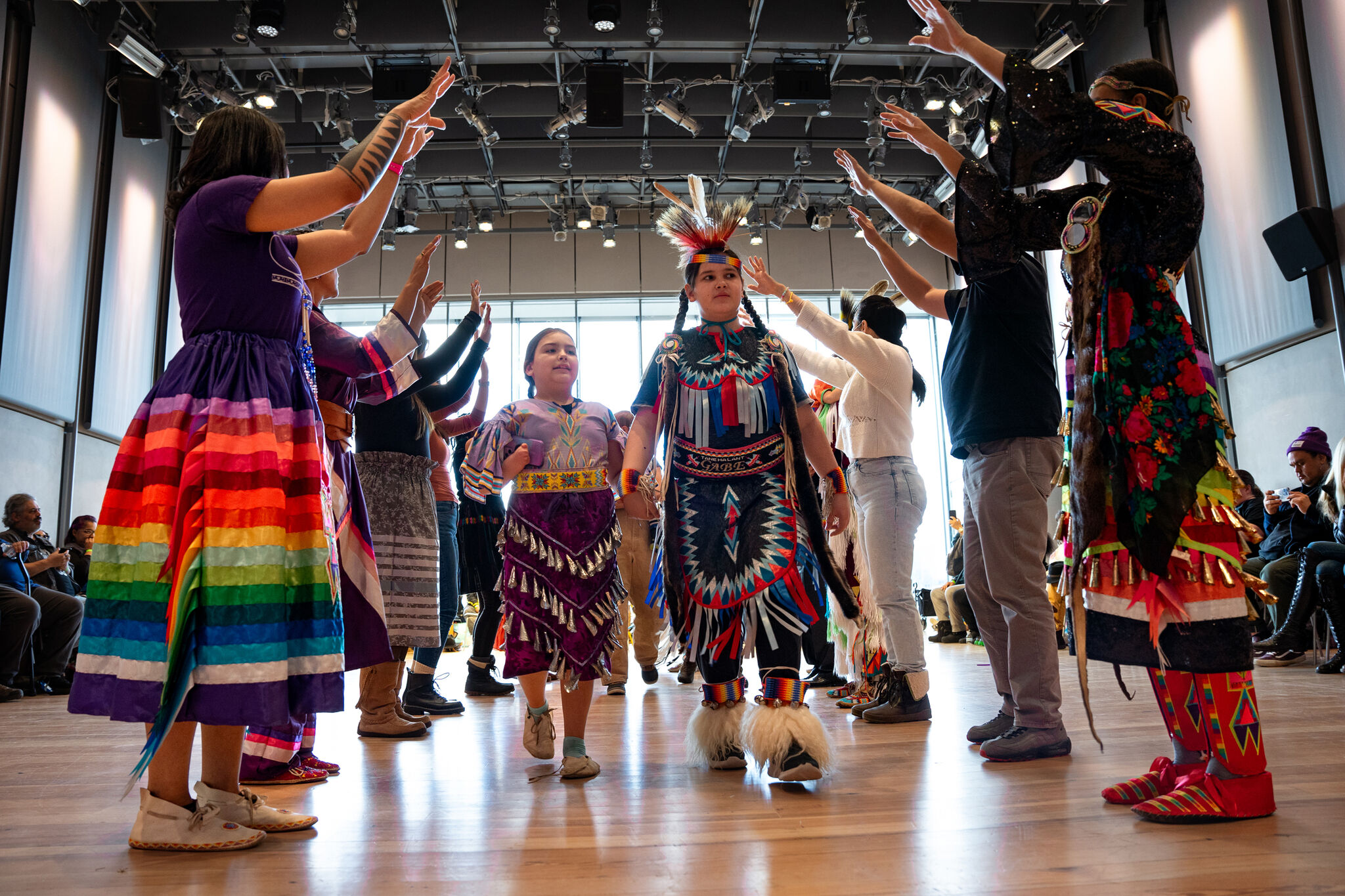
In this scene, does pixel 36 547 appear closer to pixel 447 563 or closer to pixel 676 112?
pixel 447 563

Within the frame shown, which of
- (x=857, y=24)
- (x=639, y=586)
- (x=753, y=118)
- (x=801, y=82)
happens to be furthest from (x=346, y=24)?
(x=639, y=586)

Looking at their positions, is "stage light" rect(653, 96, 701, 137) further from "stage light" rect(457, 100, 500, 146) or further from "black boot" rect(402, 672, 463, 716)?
"black boot" rect(402, 672, 463, 716)

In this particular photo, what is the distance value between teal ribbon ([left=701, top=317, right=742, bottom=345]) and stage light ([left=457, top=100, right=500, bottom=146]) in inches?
302

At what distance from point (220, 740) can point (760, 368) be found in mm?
1577

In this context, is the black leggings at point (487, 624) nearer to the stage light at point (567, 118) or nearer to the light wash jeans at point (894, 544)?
the light wash jeans at point (894, 544)

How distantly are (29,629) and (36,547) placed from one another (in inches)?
35.3

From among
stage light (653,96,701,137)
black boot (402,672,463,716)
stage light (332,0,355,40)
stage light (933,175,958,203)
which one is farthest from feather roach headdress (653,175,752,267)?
stage light (933,175,958,203)

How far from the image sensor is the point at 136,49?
8188 millimetres

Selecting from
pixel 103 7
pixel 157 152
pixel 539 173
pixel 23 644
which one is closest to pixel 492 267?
pixel 539 173

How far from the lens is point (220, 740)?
5.60ft

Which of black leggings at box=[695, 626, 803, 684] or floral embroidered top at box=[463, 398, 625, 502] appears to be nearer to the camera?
black leggings at box=[695, 626, 803, 684]

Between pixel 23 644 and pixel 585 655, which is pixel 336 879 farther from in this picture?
pixel 23 644

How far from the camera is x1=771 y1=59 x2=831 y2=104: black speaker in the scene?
8.88m

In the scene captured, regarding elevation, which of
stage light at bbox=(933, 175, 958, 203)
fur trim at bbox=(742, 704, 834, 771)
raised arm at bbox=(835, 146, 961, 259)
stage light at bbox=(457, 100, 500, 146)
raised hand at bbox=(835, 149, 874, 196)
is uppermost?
stage light at bbox=(457, 100, 500, 146)
